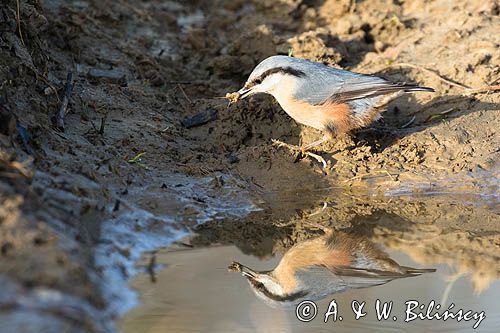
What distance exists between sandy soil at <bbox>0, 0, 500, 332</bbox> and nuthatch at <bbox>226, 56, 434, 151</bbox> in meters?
0.31

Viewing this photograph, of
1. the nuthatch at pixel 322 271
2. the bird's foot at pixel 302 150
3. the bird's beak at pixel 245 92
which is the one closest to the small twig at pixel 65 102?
the bird's beak at pixel 245 92

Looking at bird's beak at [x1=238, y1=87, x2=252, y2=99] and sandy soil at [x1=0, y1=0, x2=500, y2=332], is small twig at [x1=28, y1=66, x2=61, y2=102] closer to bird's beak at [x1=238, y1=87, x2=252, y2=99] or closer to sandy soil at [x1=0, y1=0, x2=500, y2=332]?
sandy soil at [x1=0, y1=0, x2=500, y2=332]

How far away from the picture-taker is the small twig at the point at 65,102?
706 centimetres

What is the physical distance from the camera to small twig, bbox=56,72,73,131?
7.06m

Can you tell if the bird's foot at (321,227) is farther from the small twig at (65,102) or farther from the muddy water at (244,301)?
the small twig at (65,102)

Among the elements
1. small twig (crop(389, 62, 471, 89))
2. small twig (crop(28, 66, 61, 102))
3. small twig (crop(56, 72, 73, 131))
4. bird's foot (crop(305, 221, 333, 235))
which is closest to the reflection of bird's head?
bird's foot (crop(305, 221, 333, 235))

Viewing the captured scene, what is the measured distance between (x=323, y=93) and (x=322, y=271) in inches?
88.2

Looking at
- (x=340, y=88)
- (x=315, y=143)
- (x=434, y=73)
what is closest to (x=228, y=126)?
(x=315, y=143)

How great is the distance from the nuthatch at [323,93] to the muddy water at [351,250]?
72 centimetres

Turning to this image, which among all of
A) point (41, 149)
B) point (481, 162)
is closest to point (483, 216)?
point (481, 162)

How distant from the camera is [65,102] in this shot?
24.0 ft

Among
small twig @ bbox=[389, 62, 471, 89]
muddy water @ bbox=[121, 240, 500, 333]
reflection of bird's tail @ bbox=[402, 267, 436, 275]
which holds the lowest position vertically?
muddy water @ bbox=[121, 240, 500, 333]

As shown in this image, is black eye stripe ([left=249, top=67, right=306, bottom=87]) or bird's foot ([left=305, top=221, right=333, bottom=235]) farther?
black eye stripe ([left=249, top=67, right=306, bottom=87])

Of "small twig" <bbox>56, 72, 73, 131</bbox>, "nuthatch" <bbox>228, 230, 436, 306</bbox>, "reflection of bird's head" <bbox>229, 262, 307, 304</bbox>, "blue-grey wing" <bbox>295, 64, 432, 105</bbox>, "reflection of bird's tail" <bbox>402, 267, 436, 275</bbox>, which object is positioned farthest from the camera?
"blue-grey wing" <bbox>295, 64, 432, 105</bbox>
